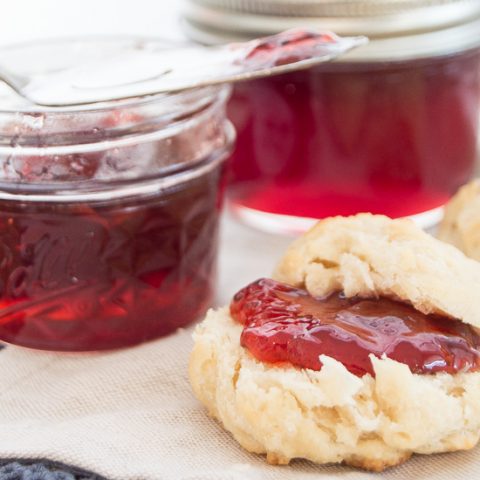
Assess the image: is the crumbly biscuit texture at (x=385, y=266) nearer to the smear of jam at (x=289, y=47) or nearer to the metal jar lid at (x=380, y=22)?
the smear of jam at (x=289, y=47)

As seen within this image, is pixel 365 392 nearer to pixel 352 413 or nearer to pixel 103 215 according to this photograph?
pixel 352 413

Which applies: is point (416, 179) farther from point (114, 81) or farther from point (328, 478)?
point (328, 478)

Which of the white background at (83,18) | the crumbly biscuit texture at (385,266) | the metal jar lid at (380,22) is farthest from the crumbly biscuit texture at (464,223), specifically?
the white background at (83,18)

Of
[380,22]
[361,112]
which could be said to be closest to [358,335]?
[361,112]

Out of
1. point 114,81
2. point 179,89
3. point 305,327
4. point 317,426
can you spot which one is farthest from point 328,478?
point 114,81

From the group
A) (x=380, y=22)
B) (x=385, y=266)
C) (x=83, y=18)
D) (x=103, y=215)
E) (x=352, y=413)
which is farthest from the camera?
(x=83, y=18)

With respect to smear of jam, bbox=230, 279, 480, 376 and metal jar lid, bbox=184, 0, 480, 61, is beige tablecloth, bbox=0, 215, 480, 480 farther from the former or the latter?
metal jar lid, bbox=184, 0, 480, 61
